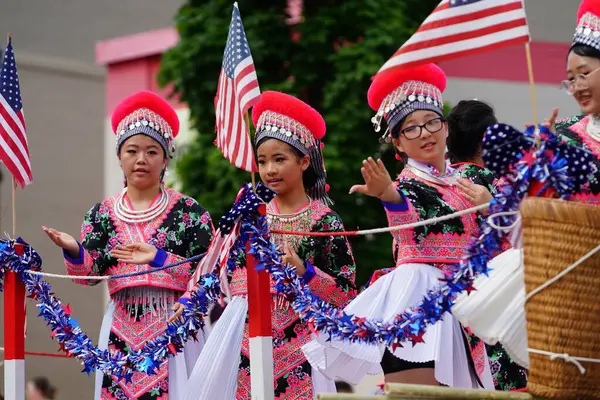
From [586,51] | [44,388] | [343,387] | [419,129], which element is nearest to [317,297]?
[419,129]

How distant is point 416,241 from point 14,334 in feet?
7.49

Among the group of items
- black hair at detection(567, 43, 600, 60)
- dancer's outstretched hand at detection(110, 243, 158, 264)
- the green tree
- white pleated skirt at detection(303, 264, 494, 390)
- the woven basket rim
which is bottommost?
white pleated skirt at detection(303, 264, 494, 390)

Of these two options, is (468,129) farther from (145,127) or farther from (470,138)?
(145,127)

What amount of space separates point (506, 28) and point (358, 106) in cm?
585

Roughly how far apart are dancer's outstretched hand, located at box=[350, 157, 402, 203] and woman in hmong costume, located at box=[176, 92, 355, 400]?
81cm

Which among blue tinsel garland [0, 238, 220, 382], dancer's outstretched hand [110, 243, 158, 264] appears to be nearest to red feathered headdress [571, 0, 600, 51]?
blue tinsel garland [0, 238, 220, 382]

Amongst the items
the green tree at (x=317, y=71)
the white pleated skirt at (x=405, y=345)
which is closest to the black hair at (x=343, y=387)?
the green tree at (x=317, y=71)

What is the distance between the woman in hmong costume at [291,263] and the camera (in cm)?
557

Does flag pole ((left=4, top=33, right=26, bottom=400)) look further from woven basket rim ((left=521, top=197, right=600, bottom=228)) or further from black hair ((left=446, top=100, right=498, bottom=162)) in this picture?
woven basket rim ((left=521, top=197, right=600, bottom=228))

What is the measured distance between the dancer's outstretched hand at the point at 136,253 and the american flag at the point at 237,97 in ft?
2.55

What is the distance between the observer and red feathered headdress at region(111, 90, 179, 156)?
612cm

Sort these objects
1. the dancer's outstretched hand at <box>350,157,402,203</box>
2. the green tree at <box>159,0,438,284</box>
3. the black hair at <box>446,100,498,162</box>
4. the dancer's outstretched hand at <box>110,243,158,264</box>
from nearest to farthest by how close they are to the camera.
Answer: the dancer's outstretched hand at <box>350,157,402,203</box> < the dancer's outstretched hand at <box>110,243,158,264</box> < the black hair at <box>446,100,498,162</box> < the green tree at <box>159,0,438,284</box>

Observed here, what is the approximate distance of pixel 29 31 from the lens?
589 inches

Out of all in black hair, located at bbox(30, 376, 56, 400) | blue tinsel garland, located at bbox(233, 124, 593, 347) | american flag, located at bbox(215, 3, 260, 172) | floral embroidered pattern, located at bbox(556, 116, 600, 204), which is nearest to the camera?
blue tinsel garland, located at bbox(233, 124, 593, 347)
